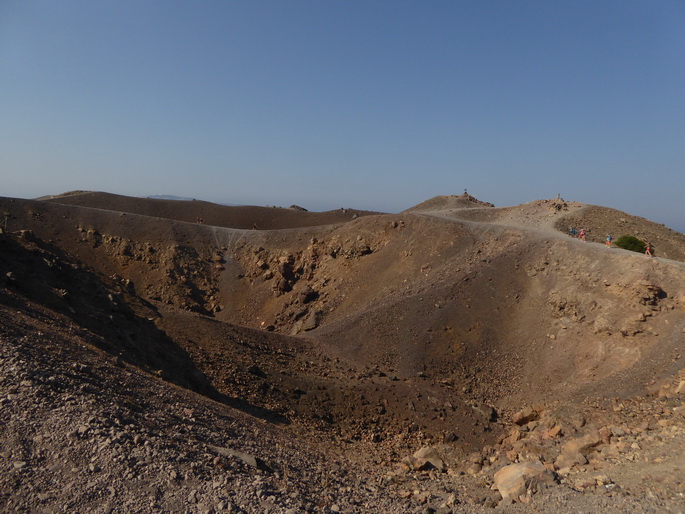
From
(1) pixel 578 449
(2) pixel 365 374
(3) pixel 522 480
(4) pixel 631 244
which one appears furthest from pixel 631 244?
(3) pixel 522 480

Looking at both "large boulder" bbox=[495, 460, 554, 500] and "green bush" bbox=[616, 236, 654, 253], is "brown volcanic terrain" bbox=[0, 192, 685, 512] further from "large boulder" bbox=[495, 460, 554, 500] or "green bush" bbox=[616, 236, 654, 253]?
"green bush" bbox=[616, 236, 654, 253]

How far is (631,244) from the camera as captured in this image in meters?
28.8

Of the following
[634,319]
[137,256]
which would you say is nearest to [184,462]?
[634,319]

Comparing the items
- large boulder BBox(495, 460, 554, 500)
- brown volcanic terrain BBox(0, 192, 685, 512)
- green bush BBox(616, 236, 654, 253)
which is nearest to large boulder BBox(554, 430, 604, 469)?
brown volcanic terrain BBox(0, 192, 685, 512)

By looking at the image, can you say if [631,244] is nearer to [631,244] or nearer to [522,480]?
[631,244]

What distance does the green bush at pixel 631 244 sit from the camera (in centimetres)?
2869

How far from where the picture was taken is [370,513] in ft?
26.5

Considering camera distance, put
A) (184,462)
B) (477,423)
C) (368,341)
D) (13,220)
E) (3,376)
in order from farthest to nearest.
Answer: (13,220)
(368,341)
(477,423)
(3,376)
(184,462)

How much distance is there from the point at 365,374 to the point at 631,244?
21.2 meters

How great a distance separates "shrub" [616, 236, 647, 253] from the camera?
28688 mm

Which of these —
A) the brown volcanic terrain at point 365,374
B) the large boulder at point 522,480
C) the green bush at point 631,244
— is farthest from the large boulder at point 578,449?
the green bush at point 631,244

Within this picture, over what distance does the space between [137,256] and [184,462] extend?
1384 inches

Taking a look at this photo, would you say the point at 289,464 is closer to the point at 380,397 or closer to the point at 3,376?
the point at 3,376

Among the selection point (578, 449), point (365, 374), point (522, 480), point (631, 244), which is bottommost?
point (365, 374)
